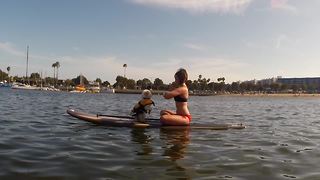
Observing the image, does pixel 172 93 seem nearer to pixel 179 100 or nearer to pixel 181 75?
pixel 179 100

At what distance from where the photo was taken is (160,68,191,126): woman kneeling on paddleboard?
42.9 ft

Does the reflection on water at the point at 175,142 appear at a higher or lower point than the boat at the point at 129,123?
lower

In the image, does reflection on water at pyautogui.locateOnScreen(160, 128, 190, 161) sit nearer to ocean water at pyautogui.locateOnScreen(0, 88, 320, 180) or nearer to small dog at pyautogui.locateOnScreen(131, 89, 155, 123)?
ocean water at pyautogui.locateOnScreen(0, 88, 320, 180)

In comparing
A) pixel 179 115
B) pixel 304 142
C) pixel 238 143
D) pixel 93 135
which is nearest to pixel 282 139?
pixel 304 142

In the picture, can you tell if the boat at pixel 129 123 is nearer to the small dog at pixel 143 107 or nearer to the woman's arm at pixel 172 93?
the small dog at pixel 143 107

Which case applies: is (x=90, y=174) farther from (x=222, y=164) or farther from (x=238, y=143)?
(x=238, y=143)

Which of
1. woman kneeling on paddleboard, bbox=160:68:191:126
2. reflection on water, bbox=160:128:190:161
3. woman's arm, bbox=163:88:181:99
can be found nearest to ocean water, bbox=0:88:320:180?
reflection on water, bbox=160:128:190:161

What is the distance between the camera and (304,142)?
12266 millimetres

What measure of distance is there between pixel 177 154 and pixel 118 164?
195 cm

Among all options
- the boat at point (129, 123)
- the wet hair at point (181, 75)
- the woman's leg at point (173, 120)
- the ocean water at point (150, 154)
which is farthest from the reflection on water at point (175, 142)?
the wet hair at point (181, 75)

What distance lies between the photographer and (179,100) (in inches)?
527

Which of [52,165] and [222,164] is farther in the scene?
[222,164]

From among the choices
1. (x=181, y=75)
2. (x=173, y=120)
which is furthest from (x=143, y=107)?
(x=181, y=75)

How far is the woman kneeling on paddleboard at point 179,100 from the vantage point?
13078mm
